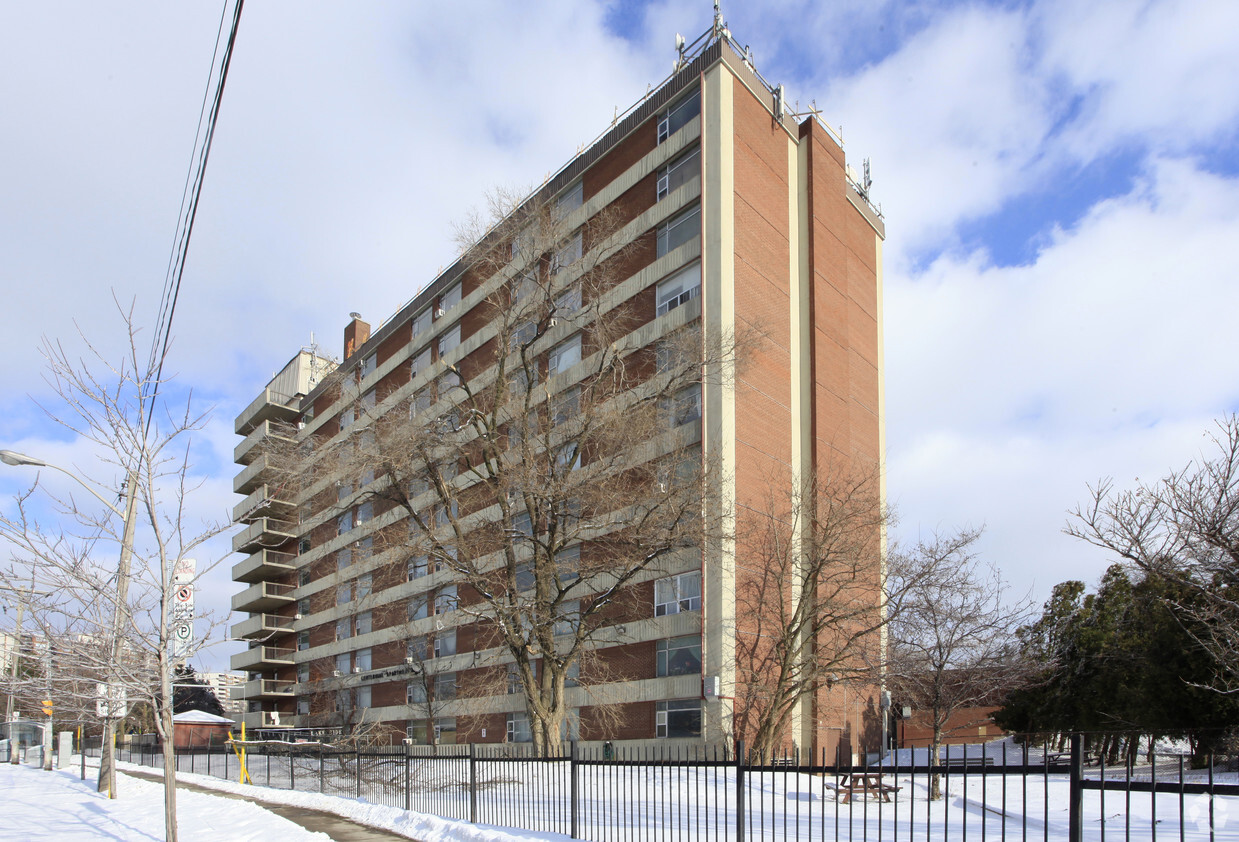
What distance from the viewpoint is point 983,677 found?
29.0m

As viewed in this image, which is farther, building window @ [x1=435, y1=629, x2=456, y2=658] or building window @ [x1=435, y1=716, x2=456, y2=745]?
building window @ [x1=435, y1=629, x2=456, y2=658]

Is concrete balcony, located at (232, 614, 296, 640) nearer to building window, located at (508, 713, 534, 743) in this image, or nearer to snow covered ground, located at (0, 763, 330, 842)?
building window, located at (508, 713, 534, 743)

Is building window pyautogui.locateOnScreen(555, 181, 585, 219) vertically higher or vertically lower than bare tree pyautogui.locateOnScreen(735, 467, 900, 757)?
higher

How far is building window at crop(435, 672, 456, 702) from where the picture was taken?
45222mm

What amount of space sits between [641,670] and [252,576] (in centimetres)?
4565

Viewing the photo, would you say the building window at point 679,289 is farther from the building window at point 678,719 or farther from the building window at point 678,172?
the building window at point 678,719

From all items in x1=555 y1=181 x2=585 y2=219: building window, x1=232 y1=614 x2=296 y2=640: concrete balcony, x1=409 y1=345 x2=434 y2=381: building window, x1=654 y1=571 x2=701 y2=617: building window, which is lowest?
x1=232 y1=614 x2=296 y2=640: concrete balcony

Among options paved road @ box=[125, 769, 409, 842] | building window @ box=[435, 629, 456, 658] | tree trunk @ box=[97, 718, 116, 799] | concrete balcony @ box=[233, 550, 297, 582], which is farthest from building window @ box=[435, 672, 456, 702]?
concrete balcony @ box=[233, 550, 297, 582]

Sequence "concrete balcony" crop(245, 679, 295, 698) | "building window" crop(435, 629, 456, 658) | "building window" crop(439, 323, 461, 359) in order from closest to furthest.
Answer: "building window" crop(435, 629, 456, 658) → "building window" crop(439, 323, 461, 359) → "concrete balcony" crop(245, 679, 295, 698)

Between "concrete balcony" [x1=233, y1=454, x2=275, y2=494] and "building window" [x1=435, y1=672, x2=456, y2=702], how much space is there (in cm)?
2738

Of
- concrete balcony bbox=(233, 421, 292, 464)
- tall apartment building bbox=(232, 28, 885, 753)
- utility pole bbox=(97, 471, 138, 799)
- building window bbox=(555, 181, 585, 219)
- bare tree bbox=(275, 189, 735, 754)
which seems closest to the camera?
utility pole bbox=(97, 471, 138, 799)

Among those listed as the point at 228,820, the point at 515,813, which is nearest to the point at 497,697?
the point at 228,820

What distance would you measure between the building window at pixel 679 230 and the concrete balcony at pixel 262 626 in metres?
42.0

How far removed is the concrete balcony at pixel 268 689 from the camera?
6350 centimetres
